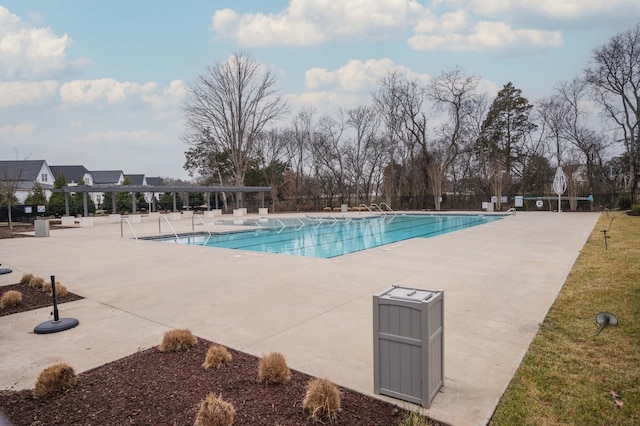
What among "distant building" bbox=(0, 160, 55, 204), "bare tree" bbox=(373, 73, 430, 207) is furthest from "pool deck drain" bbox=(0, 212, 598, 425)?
"distant building" bbox=(0, 160, 55, 204)

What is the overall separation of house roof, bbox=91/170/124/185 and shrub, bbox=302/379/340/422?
199ft

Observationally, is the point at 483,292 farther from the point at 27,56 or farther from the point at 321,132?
the point at 321,132

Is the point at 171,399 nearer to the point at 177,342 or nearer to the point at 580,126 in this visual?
the point at 177,342

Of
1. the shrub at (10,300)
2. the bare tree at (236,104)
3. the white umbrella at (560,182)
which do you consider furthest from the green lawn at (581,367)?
the bare tree at (236,104)

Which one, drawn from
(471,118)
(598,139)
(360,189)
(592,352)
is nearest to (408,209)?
(360,189)

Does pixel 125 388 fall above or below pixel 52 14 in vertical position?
below

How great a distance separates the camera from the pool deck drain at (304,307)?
124 inches

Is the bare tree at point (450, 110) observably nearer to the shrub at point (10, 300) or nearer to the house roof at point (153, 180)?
the shrub at point (10, 300)

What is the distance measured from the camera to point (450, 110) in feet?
102

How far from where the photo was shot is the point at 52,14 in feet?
41.8

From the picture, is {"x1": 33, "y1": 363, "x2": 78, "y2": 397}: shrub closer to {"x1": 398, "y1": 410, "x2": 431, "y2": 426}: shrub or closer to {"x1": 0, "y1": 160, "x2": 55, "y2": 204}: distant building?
{"x1": 398, "y1": 410, "x2": 431, "y2": 426}: shrub

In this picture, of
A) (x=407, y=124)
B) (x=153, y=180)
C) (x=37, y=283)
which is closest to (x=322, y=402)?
(x=37, y=283)

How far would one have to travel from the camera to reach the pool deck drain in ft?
10.3

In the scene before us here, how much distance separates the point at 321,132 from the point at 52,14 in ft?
82.7
